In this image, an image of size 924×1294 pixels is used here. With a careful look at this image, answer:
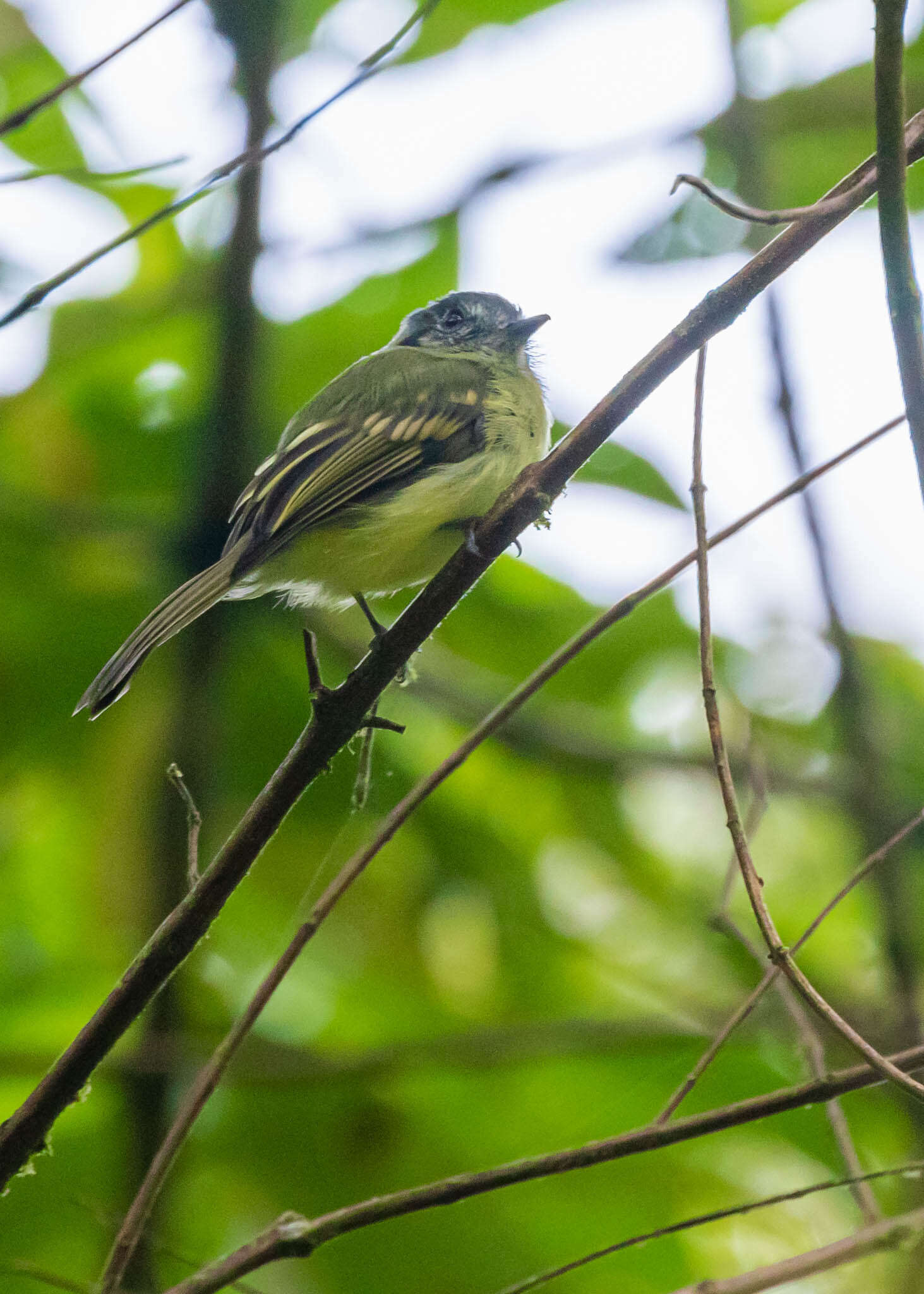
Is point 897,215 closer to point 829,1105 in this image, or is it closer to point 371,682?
point 371,682

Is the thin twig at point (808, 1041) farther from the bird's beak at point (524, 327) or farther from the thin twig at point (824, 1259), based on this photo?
the bird's beak at point (524, 327)

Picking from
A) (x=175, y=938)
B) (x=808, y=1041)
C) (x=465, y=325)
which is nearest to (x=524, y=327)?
(x=465, y=325)

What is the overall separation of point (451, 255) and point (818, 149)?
122 centimetres

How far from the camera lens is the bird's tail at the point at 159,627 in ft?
7.59

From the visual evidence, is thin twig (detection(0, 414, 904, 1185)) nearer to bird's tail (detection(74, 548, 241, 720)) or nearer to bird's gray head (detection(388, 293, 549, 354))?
bird's tail (detection(74, 548, 241, 720))

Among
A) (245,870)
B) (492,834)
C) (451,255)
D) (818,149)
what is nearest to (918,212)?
(818,149)

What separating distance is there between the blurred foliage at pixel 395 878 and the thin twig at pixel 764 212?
4.11ft

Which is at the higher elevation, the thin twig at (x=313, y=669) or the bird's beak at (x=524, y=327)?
the bird's beak at (x=524, y=327)

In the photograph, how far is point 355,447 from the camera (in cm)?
296

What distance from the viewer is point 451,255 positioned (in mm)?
3996

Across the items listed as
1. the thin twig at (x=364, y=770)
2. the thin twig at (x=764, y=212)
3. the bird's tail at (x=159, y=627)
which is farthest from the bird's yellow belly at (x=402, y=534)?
the thin twig at (x=764, y=212)

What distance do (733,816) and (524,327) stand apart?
2.37 meters

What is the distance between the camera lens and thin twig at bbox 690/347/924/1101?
145cm

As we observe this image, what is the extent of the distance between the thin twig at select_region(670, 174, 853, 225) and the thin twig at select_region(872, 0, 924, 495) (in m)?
→ 0.15
